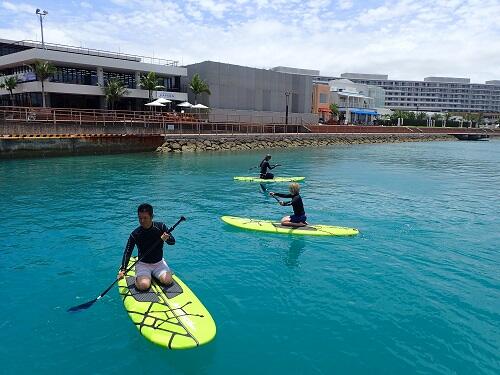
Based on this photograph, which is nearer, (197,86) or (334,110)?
(197,86)

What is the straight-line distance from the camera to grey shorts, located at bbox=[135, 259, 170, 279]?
26.0 feet

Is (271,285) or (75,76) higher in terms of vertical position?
(75,76)

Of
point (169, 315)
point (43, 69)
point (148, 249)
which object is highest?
point (43, 69)

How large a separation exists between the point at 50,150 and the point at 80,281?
97.3 ft

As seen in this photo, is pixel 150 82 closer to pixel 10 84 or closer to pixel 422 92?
pixel 10 84

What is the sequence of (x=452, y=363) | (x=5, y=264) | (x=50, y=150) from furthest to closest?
(x=50, y=150) → (x=5, y=264) → (x=452, y=363)

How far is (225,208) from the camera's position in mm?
17328

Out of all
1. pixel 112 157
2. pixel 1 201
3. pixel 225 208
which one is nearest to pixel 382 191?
pixel 225 208

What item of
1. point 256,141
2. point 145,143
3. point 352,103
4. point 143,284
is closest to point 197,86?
point 256,141

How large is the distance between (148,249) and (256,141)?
4515 cm

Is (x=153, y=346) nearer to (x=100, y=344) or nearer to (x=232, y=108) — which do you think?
(x=100, y=344)

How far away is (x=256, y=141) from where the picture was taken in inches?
2055

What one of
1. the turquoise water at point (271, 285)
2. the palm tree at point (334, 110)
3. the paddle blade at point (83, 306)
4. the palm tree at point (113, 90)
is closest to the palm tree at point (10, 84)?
the palm tree at point (113, 90)

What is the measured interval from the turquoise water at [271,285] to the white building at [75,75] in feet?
96.7
